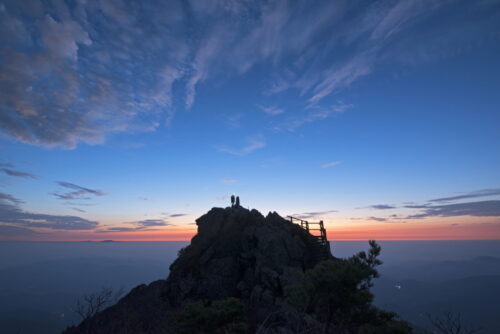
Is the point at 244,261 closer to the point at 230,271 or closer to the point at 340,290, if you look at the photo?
the point at 230,271

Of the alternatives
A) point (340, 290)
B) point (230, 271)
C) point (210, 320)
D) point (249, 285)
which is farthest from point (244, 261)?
point (340, 290)

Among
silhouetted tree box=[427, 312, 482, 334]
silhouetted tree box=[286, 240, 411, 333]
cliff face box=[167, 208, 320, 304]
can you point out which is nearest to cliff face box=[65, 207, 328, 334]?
cliff face box=[167, 208, 320, 304]

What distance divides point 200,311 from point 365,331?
8.16 m

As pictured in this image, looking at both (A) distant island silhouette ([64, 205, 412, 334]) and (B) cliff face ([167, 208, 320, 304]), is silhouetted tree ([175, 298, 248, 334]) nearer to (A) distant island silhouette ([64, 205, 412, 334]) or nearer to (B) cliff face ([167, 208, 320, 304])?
(A) distant island silhouette ([64, 205, 412, 334])

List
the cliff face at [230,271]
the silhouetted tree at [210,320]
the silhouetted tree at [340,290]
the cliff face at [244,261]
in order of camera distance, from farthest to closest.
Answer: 1. the cliff face at [244,261]
2. the cliff face at [230,271]
3. the silhouetted tree at [210,320]
4. the silhouetted tree at [340,290]

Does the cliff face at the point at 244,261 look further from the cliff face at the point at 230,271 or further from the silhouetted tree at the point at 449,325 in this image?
the silhouetted tree at the point at 449,325

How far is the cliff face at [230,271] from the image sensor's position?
2395 centimetres

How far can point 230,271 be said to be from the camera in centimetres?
2711

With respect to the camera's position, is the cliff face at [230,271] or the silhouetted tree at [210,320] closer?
the silhouetted tree at [210,320]

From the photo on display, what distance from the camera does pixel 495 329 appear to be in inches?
6462

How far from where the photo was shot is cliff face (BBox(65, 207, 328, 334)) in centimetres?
2395

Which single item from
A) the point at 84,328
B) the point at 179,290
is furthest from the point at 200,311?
the point at 84,328

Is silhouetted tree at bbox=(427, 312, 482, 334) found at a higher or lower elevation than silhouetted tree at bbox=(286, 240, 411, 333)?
lower

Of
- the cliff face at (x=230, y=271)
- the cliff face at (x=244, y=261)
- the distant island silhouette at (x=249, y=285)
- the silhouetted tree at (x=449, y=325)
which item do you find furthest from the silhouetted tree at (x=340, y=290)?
the cliff face at (x=244, y=261)
